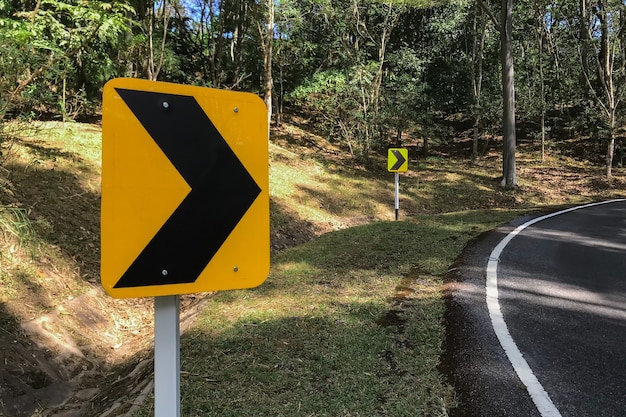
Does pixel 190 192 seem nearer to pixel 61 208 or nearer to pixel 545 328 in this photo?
pixel 545 328

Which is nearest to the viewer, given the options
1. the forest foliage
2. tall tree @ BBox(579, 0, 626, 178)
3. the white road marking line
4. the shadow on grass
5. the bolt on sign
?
the bolt on sign

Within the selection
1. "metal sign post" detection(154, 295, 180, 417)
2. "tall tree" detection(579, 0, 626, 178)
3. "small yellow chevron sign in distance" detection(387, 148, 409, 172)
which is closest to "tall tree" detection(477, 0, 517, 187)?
"tall tree" detection(579, 0, 626, 178)

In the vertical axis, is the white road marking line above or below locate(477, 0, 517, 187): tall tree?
below

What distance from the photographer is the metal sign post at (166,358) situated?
1360 millimetres

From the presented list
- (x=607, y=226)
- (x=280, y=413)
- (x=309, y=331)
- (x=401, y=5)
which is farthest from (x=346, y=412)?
(x=401, y=5)

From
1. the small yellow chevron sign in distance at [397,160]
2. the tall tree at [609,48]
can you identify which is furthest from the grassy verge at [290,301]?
the tall tree at [609,48]

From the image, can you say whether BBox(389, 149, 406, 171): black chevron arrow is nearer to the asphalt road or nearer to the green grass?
the asphalt road

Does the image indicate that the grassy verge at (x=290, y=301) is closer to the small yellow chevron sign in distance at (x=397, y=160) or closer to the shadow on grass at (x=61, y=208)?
the shadow on grass at (x=61, y=208)

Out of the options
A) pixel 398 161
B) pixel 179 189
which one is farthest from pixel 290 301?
pixel 398 161

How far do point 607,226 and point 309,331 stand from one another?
346 inches

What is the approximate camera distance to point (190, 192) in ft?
4.64

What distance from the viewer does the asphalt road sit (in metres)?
2.99

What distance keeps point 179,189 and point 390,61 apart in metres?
23.7

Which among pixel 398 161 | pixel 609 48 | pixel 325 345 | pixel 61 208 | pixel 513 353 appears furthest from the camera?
pixel 609 48
